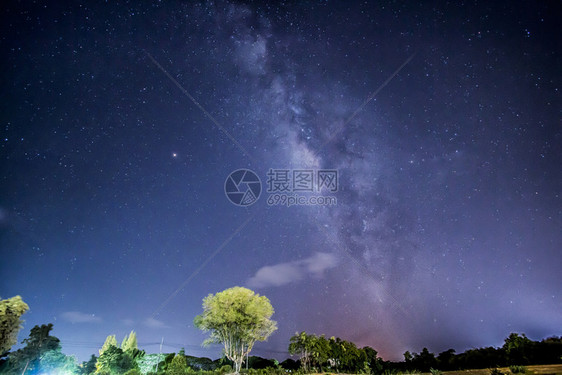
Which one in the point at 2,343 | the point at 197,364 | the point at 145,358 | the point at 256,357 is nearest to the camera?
the point at 2,343

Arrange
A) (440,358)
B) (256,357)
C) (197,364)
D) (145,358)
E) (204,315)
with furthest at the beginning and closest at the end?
1. (256,357)
2. (197,364)
3. (440,358)
4. (145,358)
5. (204,315)

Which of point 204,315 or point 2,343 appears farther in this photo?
point 204,315

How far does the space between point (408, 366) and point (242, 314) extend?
34990mm

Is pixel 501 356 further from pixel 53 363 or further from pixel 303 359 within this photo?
pixel 53 363

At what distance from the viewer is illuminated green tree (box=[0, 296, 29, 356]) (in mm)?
32688

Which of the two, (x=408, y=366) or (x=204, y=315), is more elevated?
(x=204, y=315)

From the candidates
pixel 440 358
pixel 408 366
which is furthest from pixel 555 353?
pixel 408 366

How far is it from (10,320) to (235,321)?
24.9 metres

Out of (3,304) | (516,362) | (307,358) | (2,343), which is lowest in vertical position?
(516,362)

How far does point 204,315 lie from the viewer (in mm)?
35188

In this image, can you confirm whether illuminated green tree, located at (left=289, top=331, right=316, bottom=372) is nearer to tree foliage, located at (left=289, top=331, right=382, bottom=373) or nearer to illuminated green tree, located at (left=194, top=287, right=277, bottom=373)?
tree foliage, located at (left=289, top=331, right=382, bottom=373)

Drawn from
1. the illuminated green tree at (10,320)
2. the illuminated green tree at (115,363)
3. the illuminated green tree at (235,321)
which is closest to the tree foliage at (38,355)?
the illuminated green tree at (10,320)

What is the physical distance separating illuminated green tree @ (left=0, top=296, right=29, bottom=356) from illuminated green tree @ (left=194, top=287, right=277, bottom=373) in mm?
19781

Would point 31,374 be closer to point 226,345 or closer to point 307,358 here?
point 226,345
